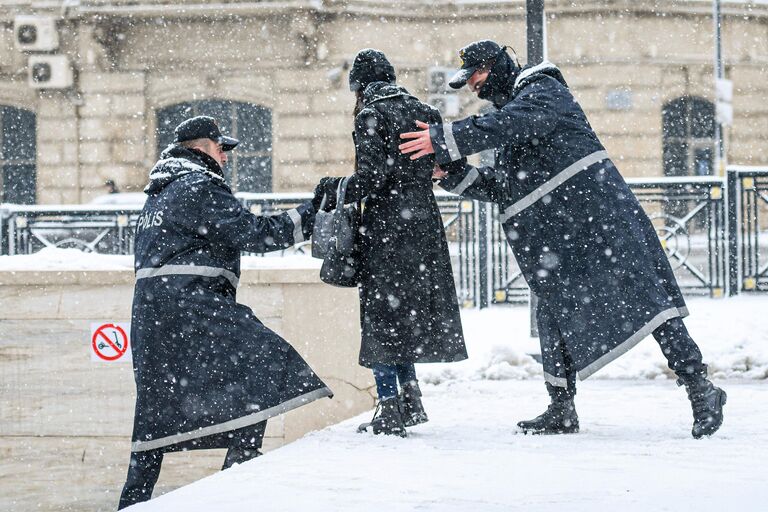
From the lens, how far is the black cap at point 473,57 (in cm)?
495

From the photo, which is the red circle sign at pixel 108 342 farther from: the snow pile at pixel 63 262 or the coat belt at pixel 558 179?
the coat belt at pixel 558 179

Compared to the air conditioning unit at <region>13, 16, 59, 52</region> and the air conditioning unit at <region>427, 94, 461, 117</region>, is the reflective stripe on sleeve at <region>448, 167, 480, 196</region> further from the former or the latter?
the air conditioning unit at <region>13, 16, 59, 52</region>

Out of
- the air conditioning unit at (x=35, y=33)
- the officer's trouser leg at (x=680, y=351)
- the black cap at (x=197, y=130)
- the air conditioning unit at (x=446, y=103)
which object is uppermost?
the air conditioning unit at (x=35, y=33)

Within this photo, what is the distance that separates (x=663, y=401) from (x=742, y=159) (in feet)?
49.1

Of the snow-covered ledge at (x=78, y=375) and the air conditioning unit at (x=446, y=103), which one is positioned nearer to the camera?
the snow-covered ledge at (x=78, y=375)

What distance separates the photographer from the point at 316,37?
20.0 meters

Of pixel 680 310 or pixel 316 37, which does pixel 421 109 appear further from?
pixel 316 37

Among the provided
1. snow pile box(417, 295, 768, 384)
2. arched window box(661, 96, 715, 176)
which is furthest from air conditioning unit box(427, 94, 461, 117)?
snow pile box(417, 295, 768, 384)

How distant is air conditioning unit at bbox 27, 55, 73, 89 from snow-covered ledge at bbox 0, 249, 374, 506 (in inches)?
550

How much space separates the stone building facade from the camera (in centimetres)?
1992

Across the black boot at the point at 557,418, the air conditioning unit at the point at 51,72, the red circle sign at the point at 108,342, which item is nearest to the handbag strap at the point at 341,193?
the black boot at the point at 557,418

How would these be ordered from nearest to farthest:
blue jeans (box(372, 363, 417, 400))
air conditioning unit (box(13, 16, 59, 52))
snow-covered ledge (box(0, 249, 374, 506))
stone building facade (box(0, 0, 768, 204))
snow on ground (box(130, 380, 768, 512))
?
snow on ground (box(130, 380, 768, 512))
blue jeans (box(372, 363, 417, 400))
snow-covered ledge (box(0, 249, 374, 506))
stone building facade (box(0, 0, 768, 204))
air conditioning unit (box(13, 16, 59, 52))

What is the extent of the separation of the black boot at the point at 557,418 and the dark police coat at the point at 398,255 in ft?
1.39

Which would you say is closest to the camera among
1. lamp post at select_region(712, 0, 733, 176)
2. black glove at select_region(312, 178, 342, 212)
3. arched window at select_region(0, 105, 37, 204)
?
black glove at select_region(312, 178, 342, 212)
